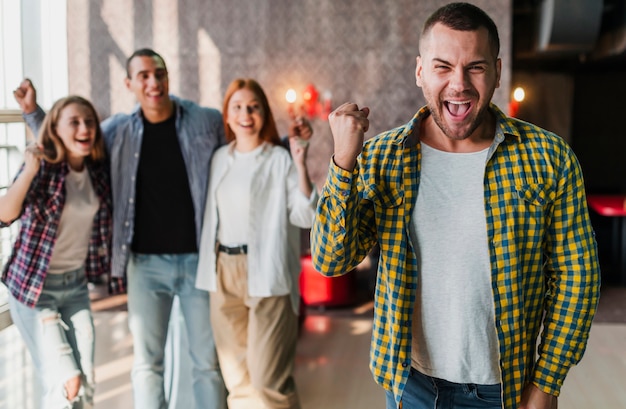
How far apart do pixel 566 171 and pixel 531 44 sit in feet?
28.9

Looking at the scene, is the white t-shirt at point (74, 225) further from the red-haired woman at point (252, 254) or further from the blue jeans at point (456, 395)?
the blue jeans at point (456, 395)

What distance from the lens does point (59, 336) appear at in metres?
3.21

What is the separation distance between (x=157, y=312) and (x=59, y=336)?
0.50 m

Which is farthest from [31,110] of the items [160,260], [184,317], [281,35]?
[281,35]

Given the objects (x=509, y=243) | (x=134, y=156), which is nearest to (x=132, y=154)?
(x=134, y=156)

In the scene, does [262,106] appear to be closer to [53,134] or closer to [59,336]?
[53,134]

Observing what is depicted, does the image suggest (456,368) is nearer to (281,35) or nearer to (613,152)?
(281,35)

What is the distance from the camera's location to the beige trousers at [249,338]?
11.7 feet

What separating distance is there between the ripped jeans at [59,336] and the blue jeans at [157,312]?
28 cm

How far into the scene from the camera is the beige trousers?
3564mm

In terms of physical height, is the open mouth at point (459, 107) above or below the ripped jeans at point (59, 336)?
above

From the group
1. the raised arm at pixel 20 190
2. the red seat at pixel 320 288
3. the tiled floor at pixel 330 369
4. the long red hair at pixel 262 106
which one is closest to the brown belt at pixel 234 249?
the long red hair at pixel 262 106

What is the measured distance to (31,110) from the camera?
348cm

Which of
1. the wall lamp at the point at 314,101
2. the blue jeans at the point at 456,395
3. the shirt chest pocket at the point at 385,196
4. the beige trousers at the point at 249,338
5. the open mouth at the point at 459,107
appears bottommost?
the beige trousers at the point at 249,338
